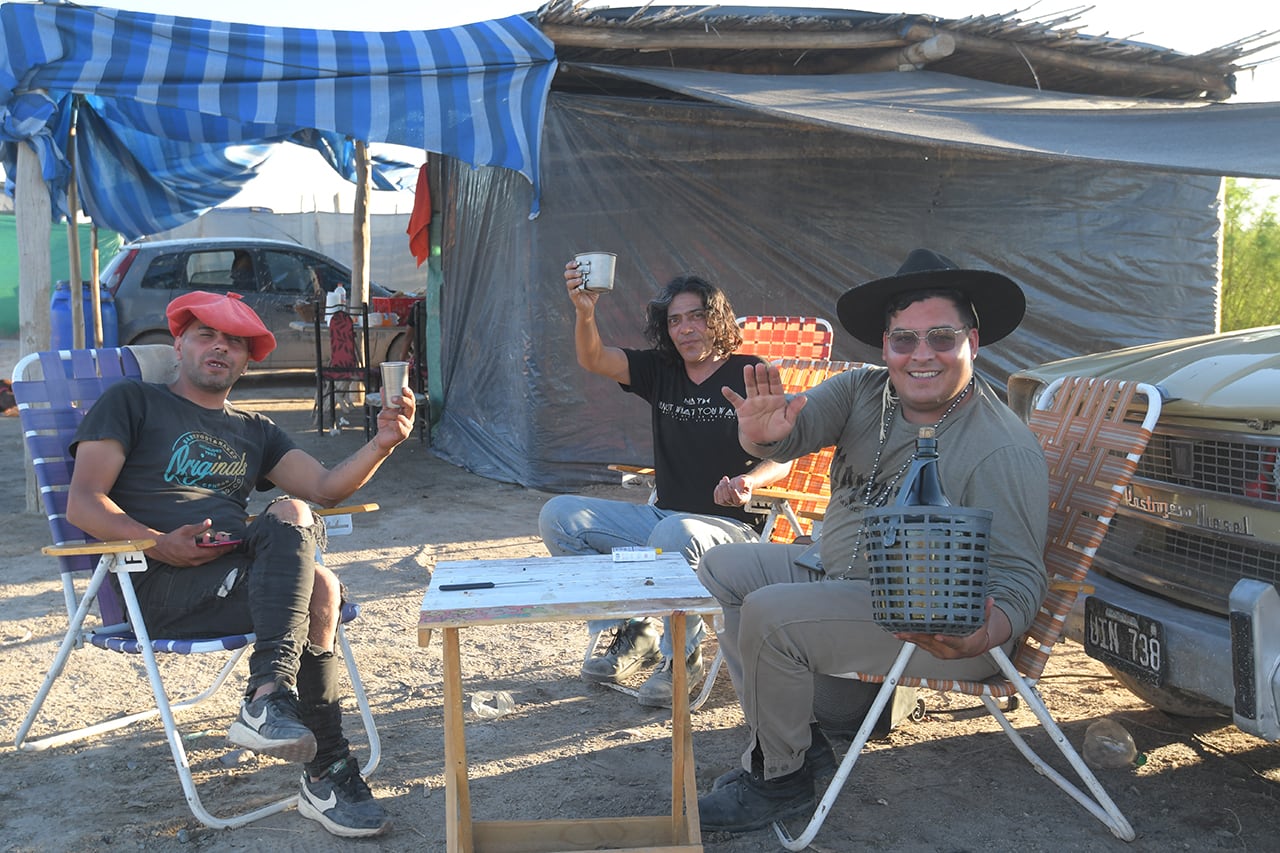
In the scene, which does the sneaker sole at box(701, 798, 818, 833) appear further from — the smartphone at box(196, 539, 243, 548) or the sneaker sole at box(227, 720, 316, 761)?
the smartphone at box(196, 539, 243, 548)

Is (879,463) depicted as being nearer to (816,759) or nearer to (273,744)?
(816,759)

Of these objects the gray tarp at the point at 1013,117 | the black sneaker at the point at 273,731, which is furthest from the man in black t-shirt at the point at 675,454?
the gray tarp at the point at 1013,117

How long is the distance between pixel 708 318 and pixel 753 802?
168cm

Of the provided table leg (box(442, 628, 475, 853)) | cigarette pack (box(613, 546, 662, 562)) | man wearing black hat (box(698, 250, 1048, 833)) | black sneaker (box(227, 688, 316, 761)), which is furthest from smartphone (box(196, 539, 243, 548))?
man wearing black hat (box(698, 250, 1048, 833))

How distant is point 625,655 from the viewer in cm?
366

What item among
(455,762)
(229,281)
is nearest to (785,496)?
(455,762)

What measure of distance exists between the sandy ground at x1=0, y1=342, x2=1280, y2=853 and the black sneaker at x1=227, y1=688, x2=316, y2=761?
31 centimetres

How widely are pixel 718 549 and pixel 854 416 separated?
57cm

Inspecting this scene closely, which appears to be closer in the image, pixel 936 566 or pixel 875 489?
pixel 936 566

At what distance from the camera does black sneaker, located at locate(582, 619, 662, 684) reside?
3637 mm

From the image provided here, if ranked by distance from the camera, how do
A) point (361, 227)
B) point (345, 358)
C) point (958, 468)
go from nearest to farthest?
point (958, 468)
point (345, 358)
point (361, 227)

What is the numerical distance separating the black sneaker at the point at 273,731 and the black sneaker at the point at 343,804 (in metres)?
0.21

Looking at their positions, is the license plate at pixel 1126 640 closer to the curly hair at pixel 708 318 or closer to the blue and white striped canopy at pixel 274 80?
the curly hair at pixel 708 318

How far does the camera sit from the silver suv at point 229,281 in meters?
11.1
